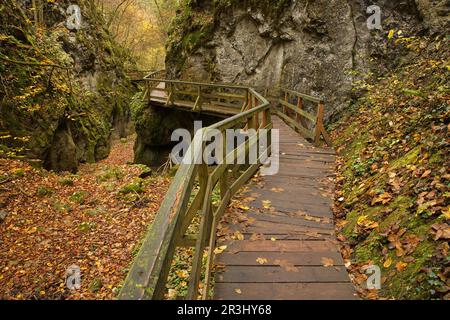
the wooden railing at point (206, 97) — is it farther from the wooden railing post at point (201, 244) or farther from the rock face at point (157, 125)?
the wooden railing post at point (201, 244)

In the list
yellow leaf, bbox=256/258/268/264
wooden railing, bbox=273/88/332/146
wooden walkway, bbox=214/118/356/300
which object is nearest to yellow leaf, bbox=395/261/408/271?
wooden walkway, bbox=214/118/356/300

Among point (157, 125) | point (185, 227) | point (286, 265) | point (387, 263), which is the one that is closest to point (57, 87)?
point (185, 227)

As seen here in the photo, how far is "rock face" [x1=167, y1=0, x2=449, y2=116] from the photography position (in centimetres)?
1105

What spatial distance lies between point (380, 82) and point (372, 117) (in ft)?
9.58

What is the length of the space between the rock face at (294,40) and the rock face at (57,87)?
5822mm

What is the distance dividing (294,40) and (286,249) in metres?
11.6

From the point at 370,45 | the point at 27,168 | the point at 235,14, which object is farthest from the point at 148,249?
the point at 235,14

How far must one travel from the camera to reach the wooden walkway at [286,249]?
3516 mm

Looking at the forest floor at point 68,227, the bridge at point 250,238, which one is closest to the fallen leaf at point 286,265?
the bridge at point 250,238

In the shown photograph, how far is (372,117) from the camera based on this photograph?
867cm

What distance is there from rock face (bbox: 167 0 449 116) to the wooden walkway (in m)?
6.67

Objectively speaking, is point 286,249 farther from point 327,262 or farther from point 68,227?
point 68,227

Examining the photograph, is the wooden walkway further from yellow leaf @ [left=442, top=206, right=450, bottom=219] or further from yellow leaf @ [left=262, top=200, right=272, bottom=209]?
yellow leaf @ [left=442, top=206, right=450, bottom=219]

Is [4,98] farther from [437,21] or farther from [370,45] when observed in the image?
[437,21]
